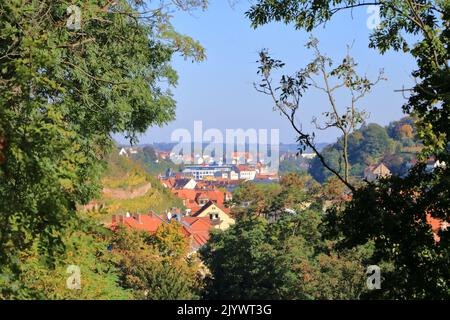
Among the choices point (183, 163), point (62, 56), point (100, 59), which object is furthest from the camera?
point (183, 163)

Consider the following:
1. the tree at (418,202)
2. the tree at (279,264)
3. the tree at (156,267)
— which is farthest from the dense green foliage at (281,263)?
the tree at (418,202)

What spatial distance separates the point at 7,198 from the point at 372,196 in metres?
3.34

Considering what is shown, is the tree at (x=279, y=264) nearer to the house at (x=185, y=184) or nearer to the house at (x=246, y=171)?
the house at (x=185, y=184)

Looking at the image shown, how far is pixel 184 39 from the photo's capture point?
1132 centimetres

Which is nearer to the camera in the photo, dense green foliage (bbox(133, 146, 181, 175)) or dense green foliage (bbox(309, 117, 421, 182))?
dense green foliage (bbox(309, 117, 421, 182))

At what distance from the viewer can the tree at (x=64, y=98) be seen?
5121 millimetres

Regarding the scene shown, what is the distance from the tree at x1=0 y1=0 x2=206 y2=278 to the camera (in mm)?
5121

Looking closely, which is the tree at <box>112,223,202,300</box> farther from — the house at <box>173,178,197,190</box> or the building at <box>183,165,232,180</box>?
the building at <box>183,165,232,180</box>

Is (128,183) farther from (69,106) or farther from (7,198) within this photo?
(7,198)

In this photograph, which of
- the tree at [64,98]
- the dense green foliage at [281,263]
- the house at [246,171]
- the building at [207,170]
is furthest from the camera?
the building at [207,170]

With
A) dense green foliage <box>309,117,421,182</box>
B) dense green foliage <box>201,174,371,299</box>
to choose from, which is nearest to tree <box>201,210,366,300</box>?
dense green foliage <box>201,174,371,299</box>

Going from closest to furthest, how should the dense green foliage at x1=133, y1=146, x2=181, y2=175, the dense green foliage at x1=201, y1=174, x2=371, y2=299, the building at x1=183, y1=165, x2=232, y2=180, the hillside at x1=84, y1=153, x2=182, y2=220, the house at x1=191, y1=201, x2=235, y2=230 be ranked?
the dense green foliage at x1=201, y1=174, x2=371, y2=299 → the hillside at x1=84, y1=153, x2=182, y2=220 → the house at x1=191, y1=201, x2=235, y2=230 → the dense green foliage at x1=133, y1=146, x2=181, y2=175 → the building at x1=183, y1=165, x2=232, y2=180

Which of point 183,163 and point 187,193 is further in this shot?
point 183,163
